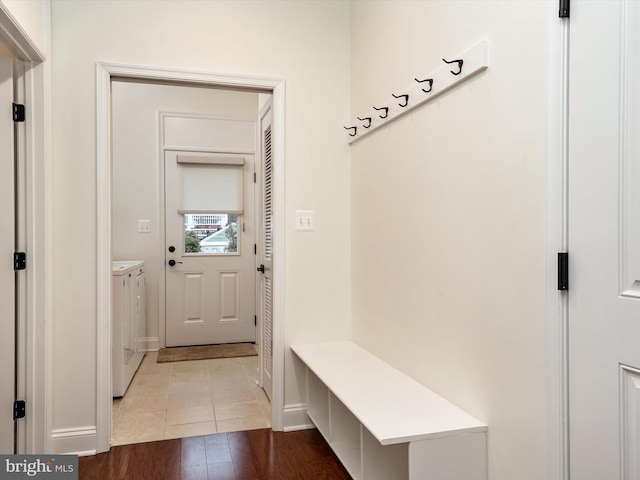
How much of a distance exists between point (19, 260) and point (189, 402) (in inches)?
57.9

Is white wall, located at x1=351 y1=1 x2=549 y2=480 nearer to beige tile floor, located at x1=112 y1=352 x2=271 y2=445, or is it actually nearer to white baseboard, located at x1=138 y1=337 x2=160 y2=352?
beige tile floor, located at x1=112 y1=352 x2=271 y2=445

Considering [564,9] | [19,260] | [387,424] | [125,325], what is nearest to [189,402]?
[125,325]

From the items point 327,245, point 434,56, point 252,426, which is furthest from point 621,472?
point 252,426

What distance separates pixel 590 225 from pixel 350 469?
1441mm

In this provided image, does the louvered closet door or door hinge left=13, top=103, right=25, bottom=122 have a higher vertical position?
door hinge left=13, top=103, right=25, bottom=122

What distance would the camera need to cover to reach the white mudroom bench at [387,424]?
4.90 feet

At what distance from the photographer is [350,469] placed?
197 cm

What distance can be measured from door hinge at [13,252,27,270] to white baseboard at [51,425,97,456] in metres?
0.86

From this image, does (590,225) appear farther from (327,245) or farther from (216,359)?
(216,359)

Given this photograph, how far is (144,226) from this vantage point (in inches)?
175

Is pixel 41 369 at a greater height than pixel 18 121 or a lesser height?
lesser

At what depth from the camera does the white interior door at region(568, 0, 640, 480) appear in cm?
105

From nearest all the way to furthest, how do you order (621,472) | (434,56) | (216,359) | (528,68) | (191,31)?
(621,472)
(528,68)
(434,56)
(191,31)
(216,359)

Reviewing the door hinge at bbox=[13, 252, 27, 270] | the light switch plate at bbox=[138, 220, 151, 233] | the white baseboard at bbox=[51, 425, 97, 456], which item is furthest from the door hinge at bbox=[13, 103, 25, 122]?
the light switch plate at bbox=[138, 220, 151, 233]
